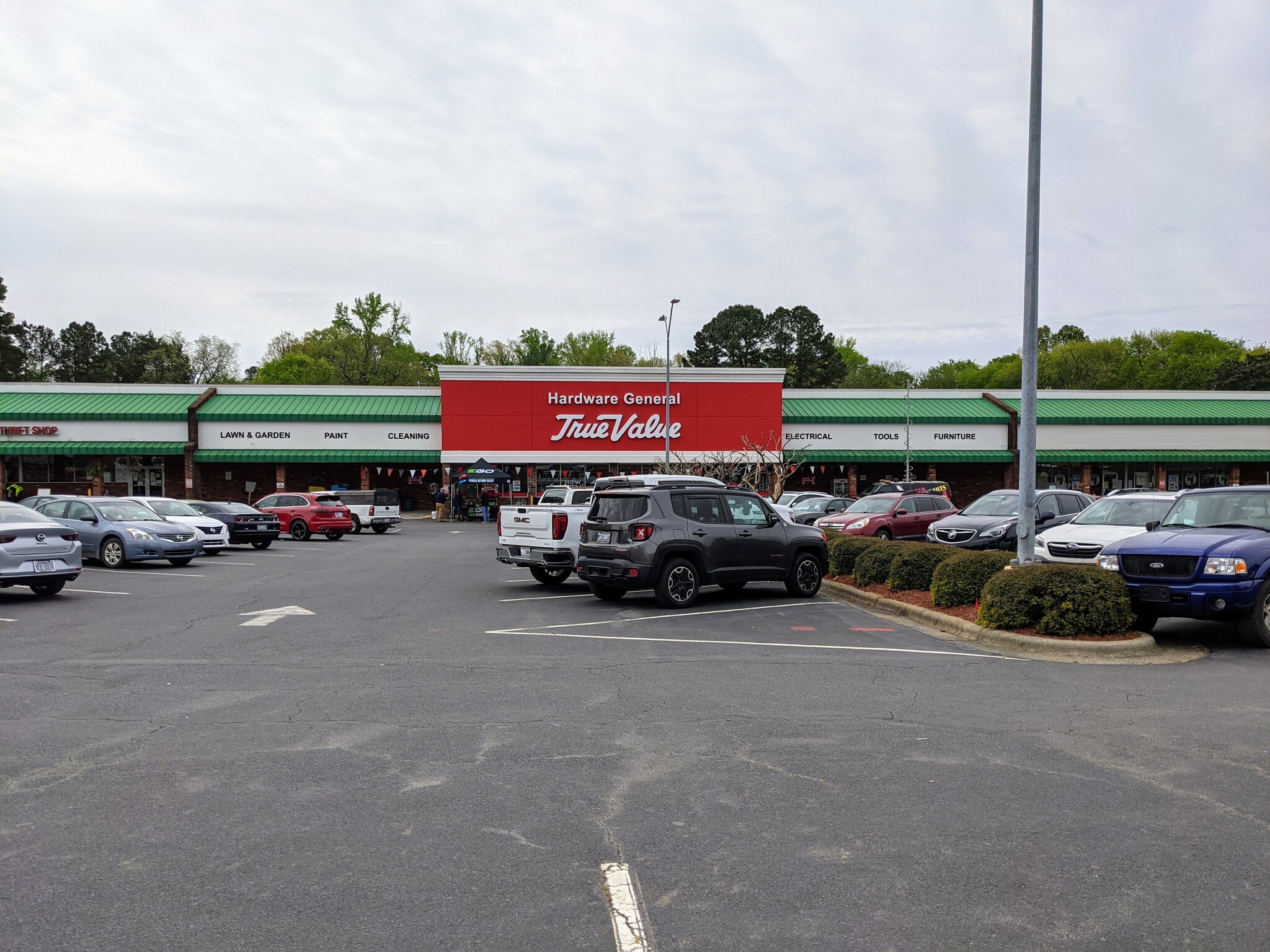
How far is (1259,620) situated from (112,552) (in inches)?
826

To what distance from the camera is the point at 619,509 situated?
14.6 meters

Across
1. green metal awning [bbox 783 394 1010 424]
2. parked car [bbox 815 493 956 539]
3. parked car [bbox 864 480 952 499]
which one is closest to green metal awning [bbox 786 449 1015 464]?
green metal awning [bbox 783 394 1010 424]

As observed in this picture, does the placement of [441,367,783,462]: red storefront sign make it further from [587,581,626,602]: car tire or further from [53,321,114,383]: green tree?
[53,321,114,383]: green tree

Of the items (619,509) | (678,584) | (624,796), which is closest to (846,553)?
(678,584)

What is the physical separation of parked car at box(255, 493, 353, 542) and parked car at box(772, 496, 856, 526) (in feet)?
51.5

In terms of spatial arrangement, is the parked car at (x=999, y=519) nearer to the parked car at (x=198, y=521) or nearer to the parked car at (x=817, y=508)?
the parked car at (x=817, y=508)

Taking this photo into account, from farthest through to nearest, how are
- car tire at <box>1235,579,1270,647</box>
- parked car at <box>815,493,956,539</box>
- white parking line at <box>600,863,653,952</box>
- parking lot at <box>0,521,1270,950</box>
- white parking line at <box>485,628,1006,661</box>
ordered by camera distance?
parked car at <box>815,493,956,539</box>, car tire at <box>1235,579,1270,647</box>, white parking line at <box>485,628,1006,661</box>, parking lot at <box>0,521,1270,950</box>, white parking line at <box>600,863,653,952</box>

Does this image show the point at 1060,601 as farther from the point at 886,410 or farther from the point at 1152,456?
the point at 1152,456

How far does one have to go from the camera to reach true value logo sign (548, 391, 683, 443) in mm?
Result: 50812

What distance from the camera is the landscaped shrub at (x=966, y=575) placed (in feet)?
42.4

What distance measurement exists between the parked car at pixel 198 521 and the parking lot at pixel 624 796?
47.8 feet

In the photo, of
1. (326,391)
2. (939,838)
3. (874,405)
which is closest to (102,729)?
(939,838)


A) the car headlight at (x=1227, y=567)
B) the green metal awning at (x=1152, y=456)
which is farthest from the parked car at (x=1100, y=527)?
the green metal awning at (x=1152, y=456)

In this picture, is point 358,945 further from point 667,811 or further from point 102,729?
point 102,729
